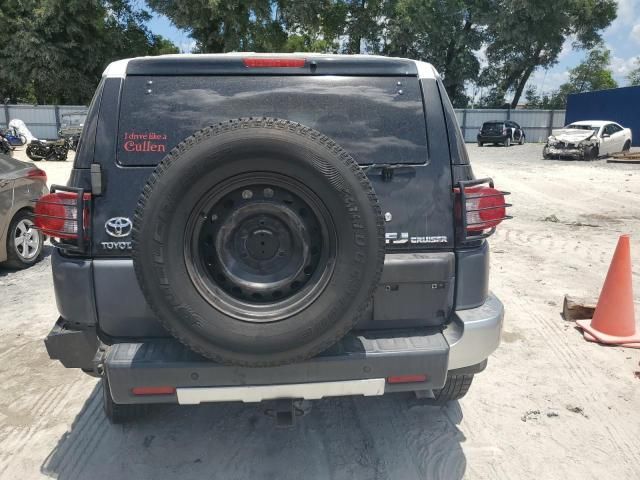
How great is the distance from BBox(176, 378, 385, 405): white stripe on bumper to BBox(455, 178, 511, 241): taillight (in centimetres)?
90

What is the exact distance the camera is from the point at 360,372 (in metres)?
2.44

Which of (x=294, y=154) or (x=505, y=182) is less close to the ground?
(x=294, y=154)

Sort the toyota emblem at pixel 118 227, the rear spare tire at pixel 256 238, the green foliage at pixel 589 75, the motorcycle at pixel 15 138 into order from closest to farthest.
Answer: the rear spare tire at pixel 256 238 → the toyota emblem at pixel 118 227 → the motorcycle at pixel 15 138 → the green foliage at pixel 589 75

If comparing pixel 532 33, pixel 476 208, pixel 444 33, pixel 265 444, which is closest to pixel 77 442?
pixel 265 444

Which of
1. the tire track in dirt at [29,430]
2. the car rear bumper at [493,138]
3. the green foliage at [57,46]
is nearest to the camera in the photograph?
the tire track in dirt at [29,430]

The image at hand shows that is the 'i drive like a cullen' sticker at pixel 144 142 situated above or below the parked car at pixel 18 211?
above

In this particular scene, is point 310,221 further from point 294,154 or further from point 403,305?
point 403,305

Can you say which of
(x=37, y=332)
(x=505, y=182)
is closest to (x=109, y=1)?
(x=505, y=182)

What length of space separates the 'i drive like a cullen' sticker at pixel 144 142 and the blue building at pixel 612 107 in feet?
111

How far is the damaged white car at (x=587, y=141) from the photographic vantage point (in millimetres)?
21344

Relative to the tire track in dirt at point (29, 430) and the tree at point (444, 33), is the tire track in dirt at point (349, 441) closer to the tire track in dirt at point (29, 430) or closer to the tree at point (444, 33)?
the tire track in dirt at point (29, 430)

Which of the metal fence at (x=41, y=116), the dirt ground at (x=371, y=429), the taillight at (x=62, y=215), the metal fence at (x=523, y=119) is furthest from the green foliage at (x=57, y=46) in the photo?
the taillight at (x=62, y=215)

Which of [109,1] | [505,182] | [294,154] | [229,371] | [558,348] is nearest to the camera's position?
[294,154]

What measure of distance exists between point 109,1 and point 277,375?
42142mm
